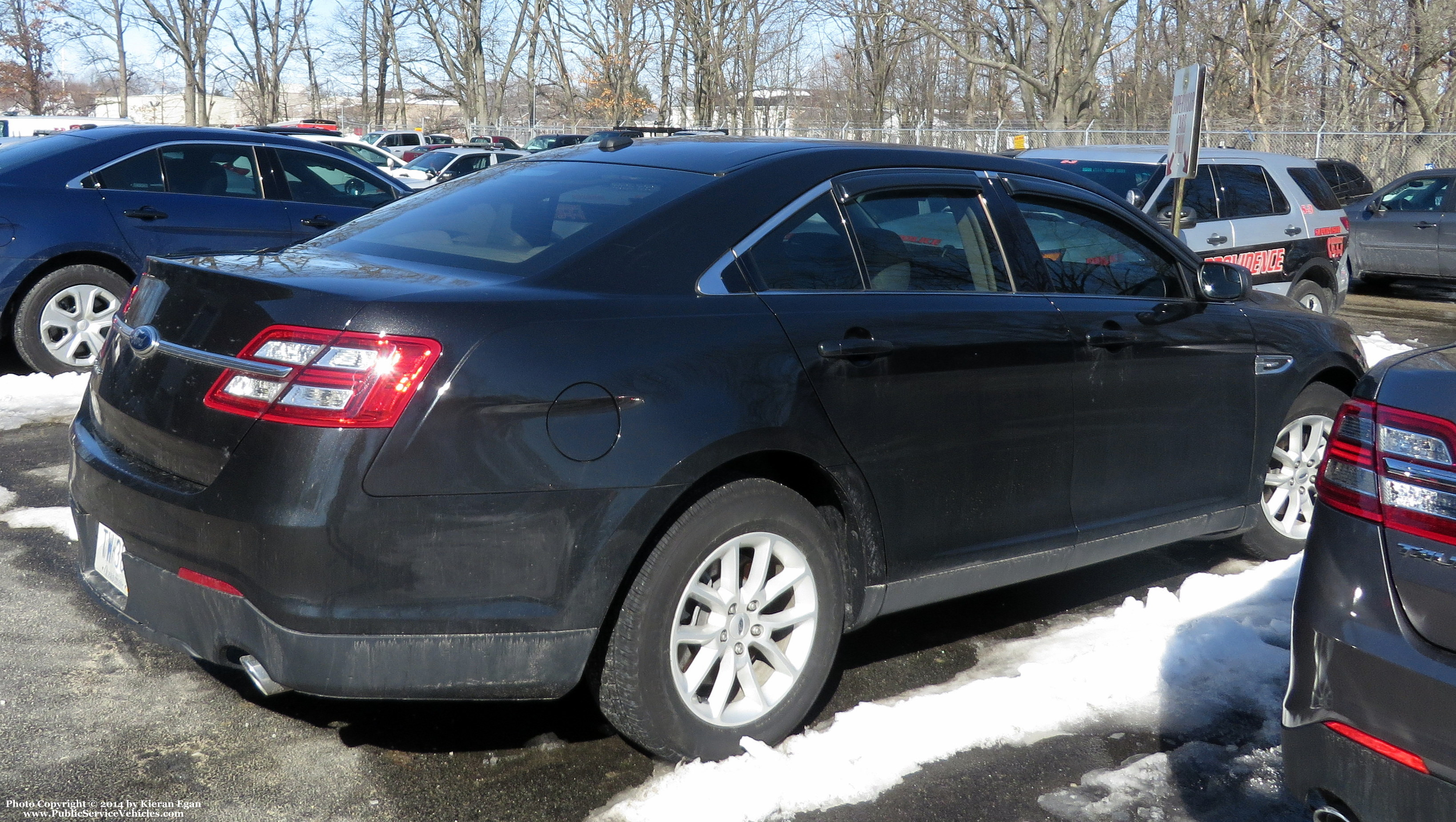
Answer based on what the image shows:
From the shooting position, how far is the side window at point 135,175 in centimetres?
804

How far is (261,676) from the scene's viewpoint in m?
2.82

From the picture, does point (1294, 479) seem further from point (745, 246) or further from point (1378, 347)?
point (1378, 347)

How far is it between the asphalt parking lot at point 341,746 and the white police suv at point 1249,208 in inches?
277

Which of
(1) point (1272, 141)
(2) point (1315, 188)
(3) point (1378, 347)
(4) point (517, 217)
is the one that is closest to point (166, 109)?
(1) point (1272, 141)

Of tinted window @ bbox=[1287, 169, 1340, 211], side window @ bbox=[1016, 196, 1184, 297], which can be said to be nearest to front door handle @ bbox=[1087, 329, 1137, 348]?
side window @ bbox=[1016, 196, 1184, 297]

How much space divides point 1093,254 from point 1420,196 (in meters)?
14.1

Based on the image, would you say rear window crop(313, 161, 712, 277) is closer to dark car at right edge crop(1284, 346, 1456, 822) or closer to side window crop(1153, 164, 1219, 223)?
dark car at right edge crop(1284, 346, 1456, 822)

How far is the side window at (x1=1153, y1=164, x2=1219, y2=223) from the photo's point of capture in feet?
33.5

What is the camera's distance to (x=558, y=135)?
39719mm

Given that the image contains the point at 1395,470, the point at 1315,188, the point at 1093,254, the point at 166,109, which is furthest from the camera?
the point at 166,109

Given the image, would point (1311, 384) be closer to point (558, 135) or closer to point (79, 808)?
point (79, 808)

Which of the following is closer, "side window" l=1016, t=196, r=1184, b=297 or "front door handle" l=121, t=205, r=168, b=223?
"side window" l=1016, t=196, r=1184, b=297

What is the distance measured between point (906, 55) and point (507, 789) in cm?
5644

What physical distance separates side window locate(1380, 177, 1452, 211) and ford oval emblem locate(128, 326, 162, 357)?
53.7ft
